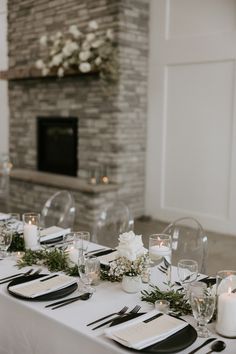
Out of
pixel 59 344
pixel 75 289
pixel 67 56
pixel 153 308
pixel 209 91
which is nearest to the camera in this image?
pixel 59 344

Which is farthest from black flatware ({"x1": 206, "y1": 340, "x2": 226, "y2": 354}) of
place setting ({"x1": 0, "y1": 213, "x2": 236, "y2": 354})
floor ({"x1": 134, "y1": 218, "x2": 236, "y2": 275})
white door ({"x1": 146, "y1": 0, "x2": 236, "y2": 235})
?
white door ({"x1": 146, "y1": 0, "x2": 236, "y2": 235})

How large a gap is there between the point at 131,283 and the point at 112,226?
1366 millimetres

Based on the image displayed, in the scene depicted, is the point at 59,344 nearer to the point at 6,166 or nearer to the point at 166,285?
the point at 166,285

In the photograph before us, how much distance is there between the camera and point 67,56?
18.1 ft

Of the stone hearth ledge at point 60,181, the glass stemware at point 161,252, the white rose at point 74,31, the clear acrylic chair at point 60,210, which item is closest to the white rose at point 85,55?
the white rose at point 74,31

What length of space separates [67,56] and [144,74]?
0.96m

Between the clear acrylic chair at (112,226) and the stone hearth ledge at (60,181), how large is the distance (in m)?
2.12

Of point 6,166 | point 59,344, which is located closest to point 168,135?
point 6,166

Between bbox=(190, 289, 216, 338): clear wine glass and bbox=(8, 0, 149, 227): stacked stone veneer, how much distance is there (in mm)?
3856

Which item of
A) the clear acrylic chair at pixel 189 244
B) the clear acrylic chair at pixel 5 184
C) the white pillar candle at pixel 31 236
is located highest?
the white pillar candle at pixel 31 236

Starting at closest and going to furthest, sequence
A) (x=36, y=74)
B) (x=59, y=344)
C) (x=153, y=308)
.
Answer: (x=59, y=344), (x=153, y=308), (x=36, y=74)

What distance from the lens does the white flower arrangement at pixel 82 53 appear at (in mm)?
5230

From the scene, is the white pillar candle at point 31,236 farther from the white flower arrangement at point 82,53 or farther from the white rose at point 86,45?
the white rose at point 86,45

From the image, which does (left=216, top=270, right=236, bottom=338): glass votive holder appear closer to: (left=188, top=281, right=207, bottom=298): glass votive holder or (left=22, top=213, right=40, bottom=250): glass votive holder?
(left=188, top=281, right=207, bottom=298): glass votive holder
